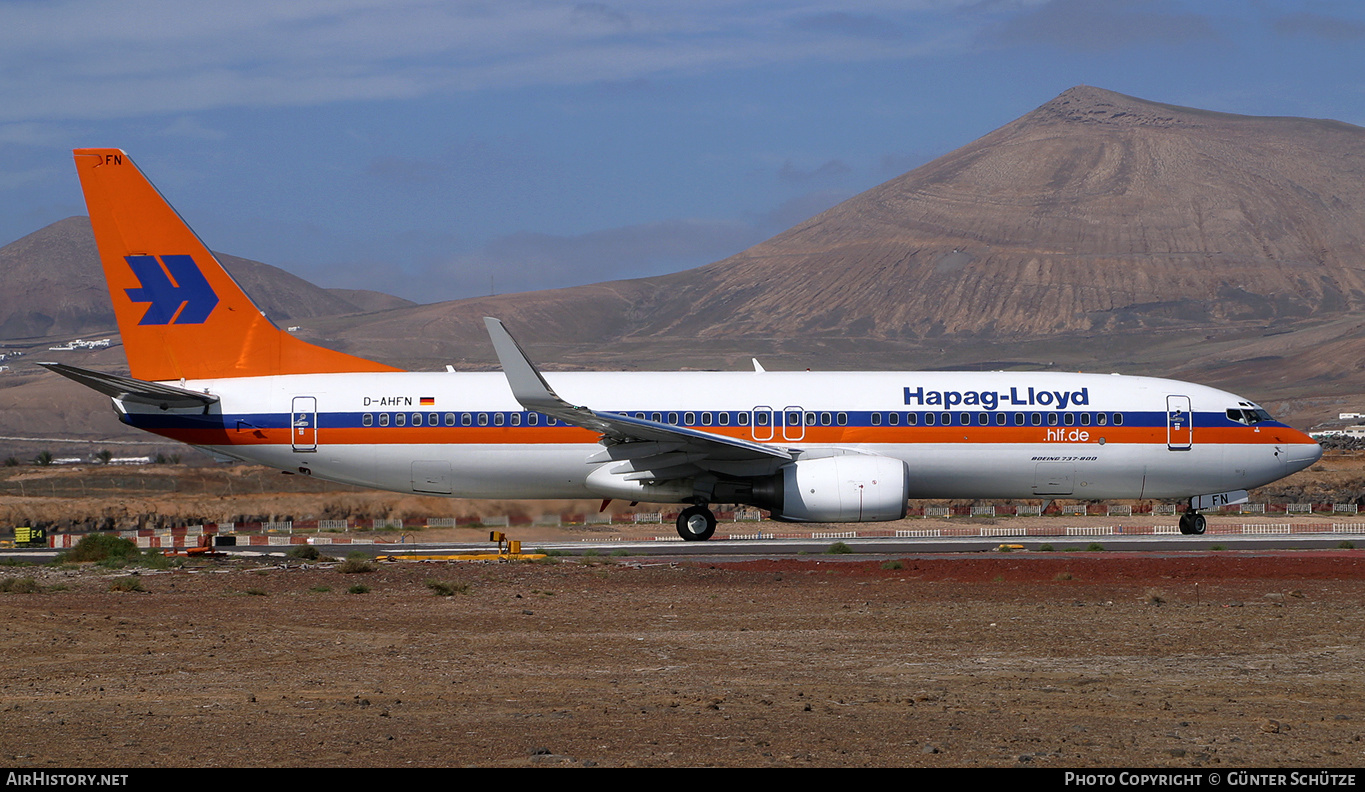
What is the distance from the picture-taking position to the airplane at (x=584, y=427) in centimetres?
2748

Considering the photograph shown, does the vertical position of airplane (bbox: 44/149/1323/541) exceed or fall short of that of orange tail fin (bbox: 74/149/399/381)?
it falls short

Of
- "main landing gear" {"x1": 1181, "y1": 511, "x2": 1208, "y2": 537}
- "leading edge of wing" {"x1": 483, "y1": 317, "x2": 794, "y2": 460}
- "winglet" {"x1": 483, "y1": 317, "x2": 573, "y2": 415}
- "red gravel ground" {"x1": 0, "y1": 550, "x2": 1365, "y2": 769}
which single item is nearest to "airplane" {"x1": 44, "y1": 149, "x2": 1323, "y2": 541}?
"leading edge of wing" {"x1": 483, "y1": 317, "x2": 794, "y2": 460}

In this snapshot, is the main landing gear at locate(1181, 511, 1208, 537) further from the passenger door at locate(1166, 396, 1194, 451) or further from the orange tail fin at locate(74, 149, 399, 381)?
the orange tail fin at locate(74, 149, 399, 381)

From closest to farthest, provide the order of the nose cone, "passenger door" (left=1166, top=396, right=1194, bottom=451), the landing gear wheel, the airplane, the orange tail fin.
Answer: the airplane → the landing gear wheel → the orange tail fin → "passenger door" (left=1166, top=396, right=1194, bottom=451) → the nose cone

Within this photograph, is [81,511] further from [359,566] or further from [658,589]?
[658,589]

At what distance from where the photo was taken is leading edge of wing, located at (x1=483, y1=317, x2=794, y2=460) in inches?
953

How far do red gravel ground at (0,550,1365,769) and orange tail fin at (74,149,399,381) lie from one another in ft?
26.6

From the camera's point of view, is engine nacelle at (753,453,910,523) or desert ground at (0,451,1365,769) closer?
desert ground at (0,451,1365,769)

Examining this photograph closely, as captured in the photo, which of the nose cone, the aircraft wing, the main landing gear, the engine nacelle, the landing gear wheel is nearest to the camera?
the engine nacelle

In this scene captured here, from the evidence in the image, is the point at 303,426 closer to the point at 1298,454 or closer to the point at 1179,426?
the point at 1179,426

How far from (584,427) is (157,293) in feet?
30.2

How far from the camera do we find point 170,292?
28.2 m

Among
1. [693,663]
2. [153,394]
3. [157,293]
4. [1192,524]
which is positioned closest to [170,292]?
[157,293]

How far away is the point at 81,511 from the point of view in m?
45.6
